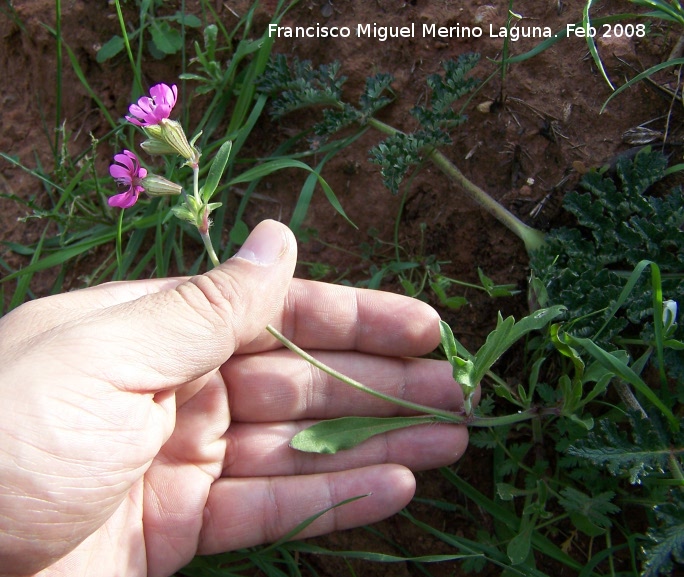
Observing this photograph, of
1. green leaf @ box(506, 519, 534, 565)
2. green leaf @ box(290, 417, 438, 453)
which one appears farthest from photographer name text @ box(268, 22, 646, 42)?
green leaf @ box(506, 519, 534, 565)

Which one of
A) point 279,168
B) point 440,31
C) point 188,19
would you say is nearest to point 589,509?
point 279,168

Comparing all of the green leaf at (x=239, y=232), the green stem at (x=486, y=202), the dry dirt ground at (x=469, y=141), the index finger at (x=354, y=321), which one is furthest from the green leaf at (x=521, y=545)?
the green leaf at (x=239, y=232)

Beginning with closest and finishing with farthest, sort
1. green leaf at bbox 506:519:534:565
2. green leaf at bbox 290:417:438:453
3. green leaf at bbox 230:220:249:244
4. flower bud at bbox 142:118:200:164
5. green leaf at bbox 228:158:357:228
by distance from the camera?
flower bud at bbox 142:118:200:164 → green leaf at bbox 506:519:534:565 → green leaf at bbox 290:417:438:453 → green leaf at bbox 228:158:357:228 → green leaf at bbox 230:220:249:244

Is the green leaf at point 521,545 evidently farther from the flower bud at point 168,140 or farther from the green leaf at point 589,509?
the flower bud at point 168,140

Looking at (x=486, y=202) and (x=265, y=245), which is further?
(x=486, y=202)

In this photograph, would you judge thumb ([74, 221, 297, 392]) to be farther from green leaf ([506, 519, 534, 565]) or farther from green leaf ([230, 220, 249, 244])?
green leaf ([506, 519, 534, 565])

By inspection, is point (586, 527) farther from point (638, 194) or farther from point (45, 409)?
point (45, 409)

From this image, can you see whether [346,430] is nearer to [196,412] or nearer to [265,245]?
[196,412]
